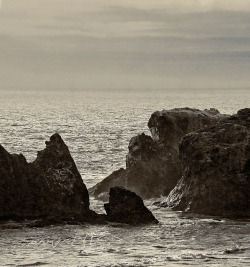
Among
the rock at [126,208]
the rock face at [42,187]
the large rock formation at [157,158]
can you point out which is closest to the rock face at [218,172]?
the rock at [126,208]

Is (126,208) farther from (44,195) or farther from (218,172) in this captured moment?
(218,172)

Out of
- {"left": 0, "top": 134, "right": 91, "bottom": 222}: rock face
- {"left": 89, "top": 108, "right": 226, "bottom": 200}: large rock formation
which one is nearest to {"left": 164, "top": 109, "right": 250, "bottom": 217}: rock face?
{"left": 0, "top": 134, "right": 91, "bottom": 222}: rock face

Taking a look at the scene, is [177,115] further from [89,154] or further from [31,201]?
[89,154]

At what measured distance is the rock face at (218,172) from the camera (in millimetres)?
29266

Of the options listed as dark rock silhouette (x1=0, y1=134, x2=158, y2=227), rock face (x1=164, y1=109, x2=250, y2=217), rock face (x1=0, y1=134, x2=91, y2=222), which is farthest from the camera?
rock face (x1=164, y1=109, x2=250, y2=217)

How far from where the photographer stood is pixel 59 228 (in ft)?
83.8

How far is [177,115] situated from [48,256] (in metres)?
17.1

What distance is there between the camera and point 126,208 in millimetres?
26719

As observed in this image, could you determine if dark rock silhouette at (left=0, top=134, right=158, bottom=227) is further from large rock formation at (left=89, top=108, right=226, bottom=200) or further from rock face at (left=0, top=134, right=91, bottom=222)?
large rock formation at (left=89, top=108, right=226, bottom=200)

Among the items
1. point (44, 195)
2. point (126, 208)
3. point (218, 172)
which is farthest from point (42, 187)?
point (218, 172)

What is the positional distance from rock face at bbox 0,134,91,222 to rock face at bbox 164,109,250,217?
165 inches

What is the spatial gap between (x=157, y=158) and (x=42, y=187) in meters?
9.47

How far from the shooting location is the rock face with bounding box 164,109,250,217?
96.0 ft

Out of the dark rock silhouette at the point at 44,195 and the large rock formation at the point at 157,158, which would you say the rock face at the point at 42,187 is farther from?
the large rock formation at the point at 157,158
